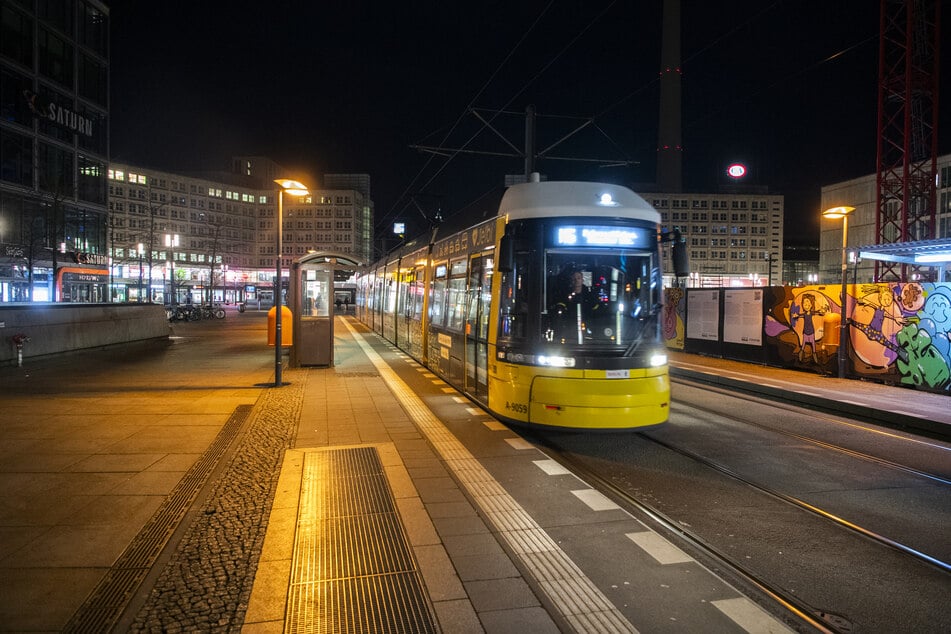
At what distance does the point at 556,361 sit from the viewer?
25.3ft

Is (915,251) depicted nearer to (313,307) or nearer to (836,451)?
(836,451)

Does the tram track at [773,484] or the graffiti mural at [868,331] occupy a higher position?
the graffiti mural at [868,331]

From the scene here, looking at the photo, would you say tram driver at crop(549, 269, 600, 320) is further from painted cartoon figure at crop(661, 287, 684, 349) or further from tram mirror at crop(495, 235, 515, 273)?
painted cartoon figure at crop(661, 287, 684, 349)

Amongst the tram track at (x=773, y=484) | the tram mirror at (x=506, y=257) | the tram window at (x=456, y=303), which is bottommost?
the tram track at (x=773, y=484)

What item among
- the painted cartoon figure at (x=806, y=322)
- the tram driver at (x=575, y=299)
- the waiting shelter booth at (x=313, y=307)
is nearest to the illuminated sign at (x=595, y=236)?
the tram driver at (x=575, y=299)

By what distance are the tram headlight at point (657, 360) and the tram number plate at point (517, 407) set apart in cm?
167

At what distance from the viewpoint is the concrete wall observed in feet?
54.4

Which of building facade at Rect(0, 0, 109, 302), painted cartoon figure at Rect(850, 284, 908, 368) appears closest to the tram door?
painted cartoon figure at Rect(850, 284, 908, 368)

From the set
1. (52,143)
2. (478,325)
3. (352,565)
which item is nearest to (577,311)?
(478,325)

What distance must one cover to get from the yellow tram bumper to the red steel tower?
27.5 m

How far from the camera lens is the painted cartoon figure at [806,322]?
16234 millimetres

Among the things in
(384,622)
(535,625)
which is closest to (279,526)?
(384,622)

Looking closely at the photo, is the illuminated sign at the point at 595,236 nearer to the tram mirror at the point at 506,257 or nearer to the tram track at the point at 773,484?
the tram mirror at the point at 506,257

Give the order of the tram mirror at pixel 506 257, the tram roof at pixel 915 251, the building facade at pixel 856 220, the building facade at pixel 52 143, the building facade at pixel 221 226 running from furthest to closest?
the building facade at pixel 221 226 → the building facade at pixel 856 220 → the building facade at pixel 52 143 → the tram roof at pixel 915 251 → the tram mirror at pixel 506 257
